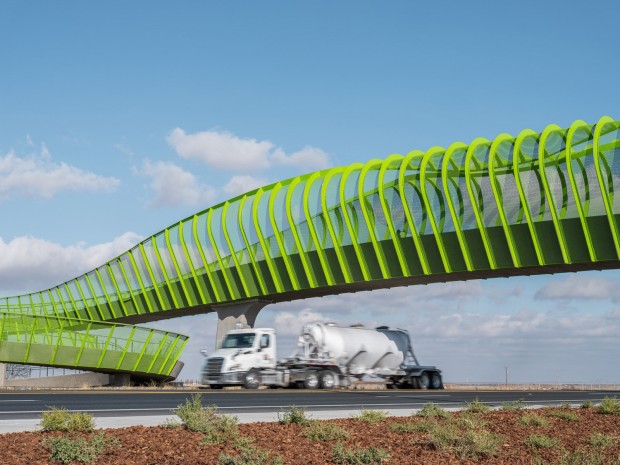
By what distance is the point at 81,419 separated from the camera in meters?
13.1

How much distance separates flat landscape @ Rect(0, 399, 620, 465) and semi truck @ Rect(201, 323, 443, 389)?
22.2 meters

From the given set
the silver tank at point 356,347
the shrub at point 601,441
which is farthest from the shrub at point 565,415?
the silver tank at point 356,347

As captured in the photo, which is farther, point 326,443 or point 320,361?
point 320,361

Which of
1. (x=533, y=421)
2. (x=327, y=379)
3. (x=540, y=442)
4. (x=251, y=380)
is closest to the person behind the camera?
(x=540, y=442)

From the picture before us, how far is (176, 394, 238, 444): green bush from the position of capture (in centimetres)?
1267

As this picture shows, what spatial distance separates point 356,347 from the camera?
42.1 m

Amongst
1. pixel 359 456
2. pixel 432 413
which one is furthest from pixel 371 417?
pixel 359 456

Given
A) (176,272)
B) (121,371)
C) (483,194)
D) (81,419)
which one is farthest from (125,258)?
(81,419)

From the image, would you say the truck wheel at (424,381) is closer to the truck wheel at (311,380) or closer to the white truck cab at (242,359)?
the truck wheel at (311,380)

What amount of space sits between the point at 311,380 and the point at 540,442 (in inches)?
1016

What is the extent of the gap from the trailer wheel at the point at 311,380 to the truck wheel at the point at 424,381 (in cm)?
820

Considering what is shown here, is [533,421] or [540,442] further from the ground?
[533,421]

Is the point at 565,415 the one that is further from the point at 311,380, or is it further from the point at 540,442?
the point at 311,380

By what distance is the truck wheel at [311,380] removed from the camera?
3872cm
